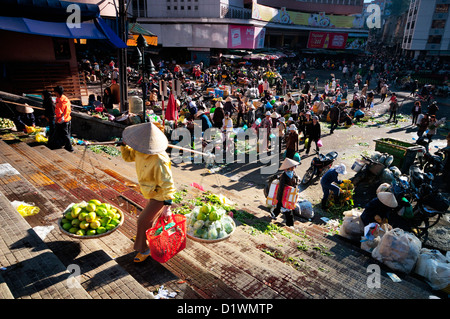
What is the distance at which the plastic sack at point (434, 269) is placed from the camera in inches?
186

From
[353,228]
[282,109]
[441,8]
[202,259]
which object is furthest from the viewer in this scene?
[441,8]

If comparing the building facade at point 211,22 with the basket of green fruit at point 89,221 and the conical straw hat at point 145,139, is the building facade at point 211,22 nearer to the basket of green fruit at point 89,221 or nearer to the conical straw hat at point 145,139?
the conical straw hat at point 145,139

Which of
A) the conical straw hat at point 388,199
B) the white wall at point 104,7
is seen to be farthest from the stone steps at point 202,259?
the white wall at point 104,7

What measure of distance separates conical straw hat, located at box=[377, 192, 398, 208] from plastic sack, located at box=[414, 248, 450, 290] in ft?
3.15

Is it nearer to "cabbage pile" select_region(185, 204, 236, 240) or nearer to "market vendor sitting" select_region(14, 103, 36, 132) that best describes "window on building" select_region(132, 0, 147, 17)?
"market vendor sitting" select_region(14, 103, 36, 132)

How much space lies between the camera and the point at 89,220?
392cm

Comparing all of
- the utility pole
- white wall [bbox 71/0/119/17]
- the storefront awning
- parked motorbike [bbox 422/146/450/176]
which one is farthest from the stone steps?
white wall [bbox 71/0/119/17]

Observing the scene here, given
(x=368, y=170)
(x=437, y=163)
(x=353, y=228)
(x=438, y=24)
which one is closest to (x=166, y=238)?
(x=353, y=228)

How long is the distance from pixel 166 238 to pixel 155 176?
2.66 feet

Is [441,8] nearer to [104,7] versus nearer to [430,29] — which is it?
[430,29]

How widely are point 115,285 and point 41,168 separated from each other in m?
4.62

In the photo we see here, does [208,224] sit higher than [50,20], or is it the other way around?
[50,20]

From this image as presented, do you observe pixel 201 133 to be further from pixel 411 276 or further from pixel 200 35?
pixel 200 35

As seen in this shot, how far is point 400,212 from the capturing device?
24.3 feet
